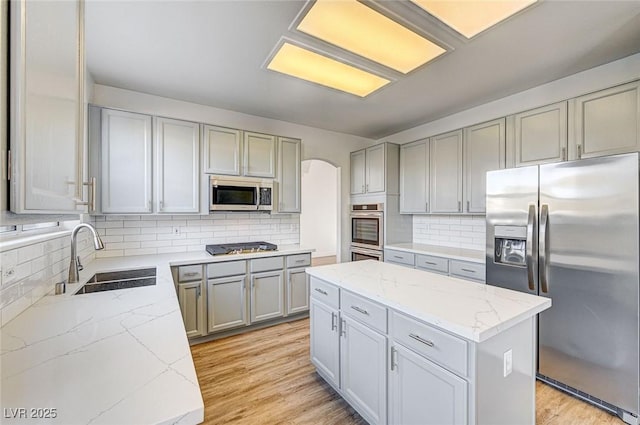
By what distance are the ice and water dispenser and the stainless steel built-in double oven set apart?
1.67 m

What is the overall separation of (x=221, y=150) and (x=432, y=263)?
9.32 ft

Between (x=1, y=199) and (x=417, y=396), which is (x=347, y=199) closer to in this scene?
(x=417, y=396)

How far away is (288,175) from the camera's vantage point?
12.1 ft

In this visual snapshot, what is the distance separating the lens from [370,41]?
2082 mm

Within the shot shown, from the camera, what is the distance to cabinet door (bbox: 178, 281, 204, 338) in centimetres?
279

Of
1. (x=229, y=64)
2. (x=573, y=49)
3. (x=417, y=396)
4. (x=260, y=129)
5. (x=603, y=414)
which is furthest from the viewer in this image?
(x=260, y=129)

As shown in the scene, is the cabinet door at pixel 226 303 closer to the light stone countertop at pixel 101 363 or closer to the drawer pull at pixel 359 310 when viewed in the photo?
the light stone countertop at pixel 101 363

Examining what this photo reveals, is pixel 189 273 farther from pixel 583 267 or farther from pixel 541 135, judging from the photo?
pixel 541 135

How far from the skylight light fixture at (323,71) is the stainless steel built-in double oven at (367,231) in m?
1.78

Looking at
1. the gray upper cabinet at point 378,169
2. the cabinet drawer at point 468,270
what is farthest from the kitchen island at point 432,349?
the gray upper cabinet at point 378,169

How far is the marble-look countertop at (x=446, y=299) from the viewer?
4.00ft

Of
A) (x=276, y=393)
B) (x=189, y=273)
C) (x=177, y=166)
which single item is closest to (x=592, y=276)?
(x=276, y=393)

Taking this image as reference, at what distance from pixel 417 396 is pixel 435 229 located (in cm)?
296

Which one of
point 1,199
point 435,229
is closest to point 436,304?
point 1,199
